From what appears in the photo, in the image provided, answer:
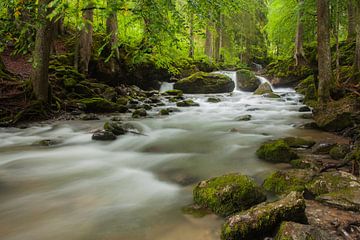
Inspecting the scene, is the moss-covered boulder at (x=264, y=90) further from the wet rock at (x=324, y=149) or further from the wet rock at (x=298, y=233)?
the wet rock at (x=298, y=233)

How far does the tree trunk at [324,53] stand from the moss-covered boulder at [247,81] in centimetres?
1289

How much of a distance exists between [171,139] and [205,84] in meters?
13.1

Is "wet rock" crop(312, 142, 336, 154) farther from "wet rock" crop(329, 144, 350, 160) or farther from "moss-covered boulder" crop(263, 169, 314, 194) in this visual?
"moss-covered boulder" crop(263, 169, 314, 194)

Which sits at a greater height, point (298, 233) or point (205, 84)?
point (205, 84)

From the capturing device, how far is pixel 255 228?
2824mm

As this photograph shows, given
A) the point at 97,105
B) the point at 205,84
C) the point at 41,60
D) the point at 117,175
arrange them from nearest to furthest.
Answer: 1. the point at 117,175
2. the point at 41,60
3. the point at 97,105
4. the point at 205,84

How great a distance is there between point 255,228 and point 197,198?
113 centimetres

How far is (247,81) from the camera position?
2234 centimetres

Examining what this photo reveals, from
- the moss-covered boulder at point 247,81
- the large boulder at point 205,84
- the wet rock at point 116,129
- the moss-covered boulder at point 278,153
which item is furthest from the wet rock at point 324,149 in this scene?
the moss-covered boulder at point 247,81

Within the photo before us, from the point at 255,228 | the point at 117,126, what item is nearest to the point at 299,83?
the point at 117,126

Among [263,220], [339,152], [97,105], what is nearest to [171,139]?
[339,152]

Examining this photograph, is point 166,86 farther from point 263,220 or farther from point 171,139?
point 263,220

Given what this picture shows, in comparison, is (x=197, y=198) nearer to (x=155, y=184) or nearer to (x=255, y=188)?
(x=255, y=188)

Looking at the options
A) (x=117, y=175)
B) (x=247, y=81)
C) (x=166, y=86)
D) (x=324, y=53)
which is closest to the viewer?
(x=117, y=175)
